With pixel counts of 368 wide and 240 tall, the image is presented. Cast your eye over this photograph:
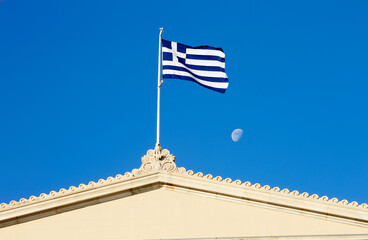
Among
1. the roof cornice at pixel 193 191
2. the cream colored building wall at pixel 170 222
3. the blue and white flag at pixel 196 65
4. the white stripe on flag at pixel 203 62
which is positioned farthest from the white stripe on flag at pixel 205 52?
the cream colored building wall at pixel 170 222

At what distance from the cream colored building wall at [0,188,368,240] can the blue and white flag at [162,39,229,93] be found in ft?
17.2

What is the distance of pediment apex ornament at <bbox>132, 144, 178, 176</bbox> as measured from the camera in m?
28.9

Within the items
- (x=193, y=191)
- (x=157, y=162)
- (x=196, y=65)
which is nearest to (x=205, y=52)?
(x=196, y=65)

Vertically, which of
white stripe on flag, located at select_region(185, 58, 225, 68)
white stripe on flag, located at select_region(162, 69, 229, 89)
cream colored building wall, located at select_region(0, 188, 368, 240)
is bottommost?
cream colored building wall, located at select_region(0, 188, 368, 240)

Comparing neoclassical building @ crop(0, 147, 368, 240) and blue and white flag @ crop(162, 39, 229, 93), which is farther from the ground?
blue and white flag @ crop(162, 39, 229, 93)

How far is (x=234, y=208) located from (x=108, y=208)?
3.66m

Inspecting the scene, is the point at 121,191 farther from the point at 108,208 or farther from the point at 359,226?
the point at 359,226

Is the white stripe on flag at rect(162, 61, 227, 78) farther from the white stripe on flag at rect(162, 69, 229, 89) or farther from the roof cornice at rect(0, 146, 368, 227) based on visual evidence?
the roof cornice at rect(0, 146, 368, 227)

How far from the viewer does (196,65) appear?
32.9m

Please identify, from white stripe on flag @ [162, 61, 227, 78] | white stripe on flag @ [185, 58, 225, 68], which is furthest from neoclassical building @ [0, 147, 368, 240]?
white stripe on flag @ [185, 58, 225, 68]

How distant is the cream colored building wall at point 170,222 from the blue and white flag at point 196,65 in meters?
5.25

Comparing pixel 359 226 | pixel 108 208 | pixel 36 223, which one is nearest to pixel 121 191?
pixel 108 208

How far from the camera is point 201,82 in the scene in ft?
107

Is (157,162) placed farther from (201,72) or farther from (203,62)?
(203,62)
